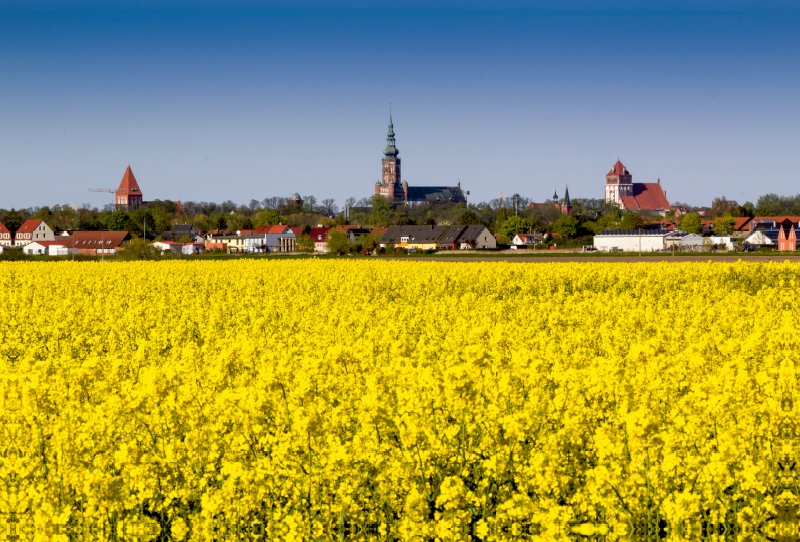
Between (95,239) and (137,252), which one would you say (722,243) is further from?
(95,239)

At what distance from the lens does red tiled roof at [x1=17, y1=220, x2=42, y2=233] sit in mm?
168375

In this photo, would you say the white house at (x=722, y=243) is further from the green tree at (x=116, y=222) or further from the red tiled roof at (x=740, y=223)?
the green tree at (x=116, y=222)

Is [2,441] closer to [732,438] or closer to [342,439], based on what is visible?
[342,439]

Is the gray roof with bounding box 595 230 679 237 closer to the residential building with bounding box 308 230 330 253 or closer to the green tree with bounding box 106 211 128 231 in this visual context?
the residential building with bounding box 308 230 330 253

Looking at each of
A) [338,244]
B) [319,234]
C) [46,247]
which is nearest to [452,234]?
[319,234]

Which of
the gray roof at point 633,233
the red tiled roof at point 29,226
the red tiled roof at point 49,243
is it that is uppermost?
the red tiled roof at point 29,226

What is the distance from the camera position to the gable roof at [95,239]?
138 meters

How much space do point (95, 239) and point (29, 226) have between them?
34.7 meters

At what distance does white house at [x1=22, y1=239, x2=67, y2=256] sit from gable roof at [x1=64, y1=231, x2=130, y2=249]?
188 cm

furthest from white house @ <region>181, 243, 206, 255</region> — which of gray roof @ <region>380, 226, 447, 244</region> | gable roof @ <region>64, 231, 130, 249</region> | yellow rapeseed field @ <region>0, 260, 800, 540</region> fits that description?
yellow rapeseed field @ <region>0, 260, 800, 540</region>

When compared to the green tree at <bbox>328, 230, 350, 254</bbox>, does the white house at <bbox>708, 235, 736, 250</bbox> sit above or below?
below

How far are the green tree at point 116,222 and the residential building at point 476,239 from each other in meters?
75.7

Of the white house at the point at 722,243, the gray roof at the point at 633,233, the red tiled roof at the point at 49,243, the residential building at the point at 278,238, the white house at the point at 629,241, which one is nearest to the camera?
the white house at the point at 722,243

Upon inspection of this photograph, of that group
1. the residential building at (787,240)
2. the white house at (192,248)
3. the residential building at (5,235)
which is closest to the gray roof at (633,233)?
the residential building at (787,240)
